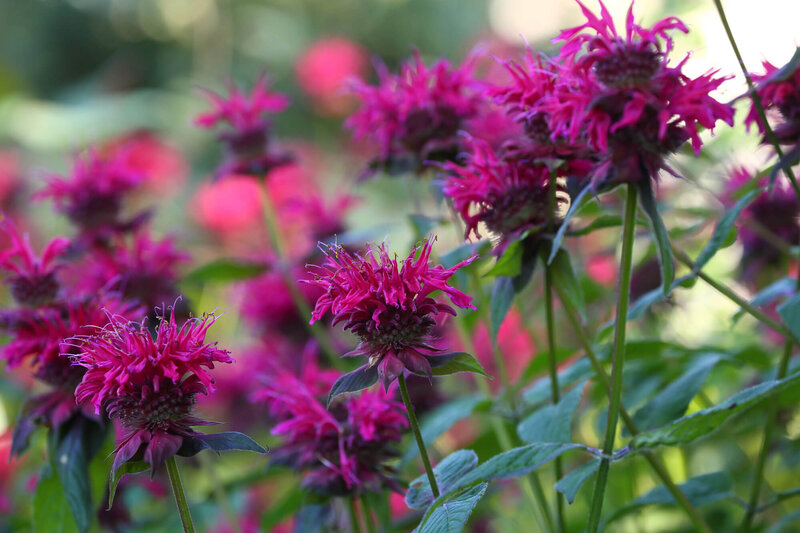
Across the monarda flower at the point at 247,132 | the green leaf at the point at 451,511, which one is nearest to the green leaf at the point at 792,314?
A: the green leaf at the point at 451,511

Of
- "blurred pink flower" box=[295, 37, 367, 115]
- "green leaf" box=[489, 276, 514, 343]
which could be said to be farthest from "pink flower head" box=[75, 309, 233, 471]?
"blurred pink flower" box=[295, 37, 367, 115]

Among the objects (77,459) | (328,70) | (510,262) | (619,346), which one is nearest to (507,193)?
(510,262)

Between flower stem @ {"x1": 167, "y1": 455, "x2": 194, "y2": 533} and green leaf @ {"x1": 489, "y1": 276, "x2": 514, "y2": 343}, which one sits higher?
green leaf @ {"x1": 489, "y1": 276, "x2": 514, "y2": 343}

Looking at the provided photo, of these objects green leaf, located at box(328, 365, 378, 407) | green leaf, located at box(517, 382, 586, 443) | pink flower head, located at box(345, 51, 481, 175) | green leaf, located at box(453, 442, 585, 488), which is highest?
pink flower head, located at box(345, 51, 481, 175)

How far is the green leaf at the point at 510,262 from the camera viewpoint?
64 centimetres

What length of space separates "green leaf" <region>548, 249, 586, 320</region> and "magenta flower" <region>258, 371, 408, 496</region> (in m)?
0.18

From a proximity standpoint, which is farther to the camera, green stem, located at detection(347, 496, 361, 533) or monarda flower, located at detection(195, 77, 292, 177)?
→ monarda flower, located at detection(195, 77, 292, 177)

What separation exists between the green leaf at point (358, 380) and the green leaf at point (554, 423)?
0.17 meters

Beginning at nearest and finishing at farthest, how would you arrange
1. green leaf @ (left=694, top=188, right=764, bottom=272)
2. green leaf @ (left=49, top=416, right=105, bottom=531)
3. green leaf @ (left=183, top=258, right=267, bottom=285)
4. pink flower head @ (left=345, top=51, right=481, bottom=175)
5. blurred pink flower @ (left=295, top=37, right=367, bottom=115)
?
green leaf @ (left=694, top=188, right=764, bottom=272) < green leaf @ (left=49, top=416, right=105, bottom=531) < pink flower head @ (left=345, top=51, right=481, bottom=175) < green leaf @ (left=183, top=258, right=267, bottom=285) < blurred pink flower @ (left=295, top=37, right=367, bottom=115)

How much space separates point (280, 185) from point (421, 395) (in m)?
0.94

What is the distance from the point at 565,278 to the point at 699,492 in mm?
263

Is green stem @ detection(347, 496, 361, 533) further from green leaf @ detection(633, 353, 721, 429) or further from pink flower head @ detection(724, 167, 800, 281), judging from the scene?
pink flower head @ detection(724, 167, 800, 281)

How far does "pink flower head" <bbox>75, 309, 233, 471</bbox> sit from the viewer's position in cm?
55

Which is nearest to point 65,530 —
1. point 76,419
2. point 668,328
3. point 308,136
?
point 76,419
